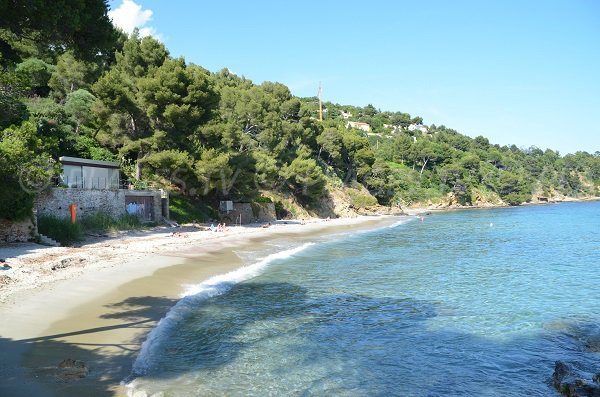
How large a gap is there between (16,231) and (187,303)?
11.0 m

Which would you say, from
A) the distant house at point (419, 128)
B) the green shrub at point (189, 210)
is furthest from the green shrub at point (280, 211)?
the distant house at point (419, 128)

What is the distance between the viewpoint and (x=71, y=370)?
7383 millimetres

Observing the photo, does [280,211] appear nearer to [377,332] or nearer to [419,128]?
[377,332]

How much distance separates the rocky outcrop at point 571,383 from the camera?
23.9 ft

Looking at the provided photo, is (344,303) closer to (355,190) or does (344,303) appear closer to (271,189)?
(271,189)

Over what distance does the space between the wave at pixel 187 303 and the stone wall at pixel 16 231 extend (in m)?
9.13

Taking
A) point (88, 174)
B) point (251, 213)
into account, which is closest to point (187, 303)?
point (88, 174)

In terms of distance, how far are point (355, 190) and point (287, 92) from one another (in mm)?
19464

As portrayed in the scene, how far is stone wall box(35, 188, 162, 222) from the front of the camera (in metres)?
23.9

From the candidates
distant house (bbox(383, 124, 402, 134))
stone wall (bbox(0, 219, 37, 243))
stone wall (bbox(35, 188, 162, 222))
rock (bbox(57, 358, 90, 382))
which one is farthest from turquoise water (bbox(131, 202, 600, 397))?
distant house (bbox(383, 124, 402, 134))

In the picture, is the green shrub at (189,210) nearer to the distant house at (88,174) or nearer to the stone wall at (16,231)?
the distant house at (88,174)

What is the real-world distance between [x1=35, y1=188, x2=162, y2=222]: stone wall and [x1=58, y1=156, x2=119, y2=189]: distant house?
1143mm

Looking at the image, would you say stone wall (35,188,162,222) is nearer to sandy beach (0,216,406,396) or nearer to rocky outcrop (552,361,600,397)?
sandy beach (0,216,406,396)

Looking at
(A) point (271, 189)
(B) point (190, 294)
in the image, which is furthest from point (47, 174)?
(A) point (271, 189)
